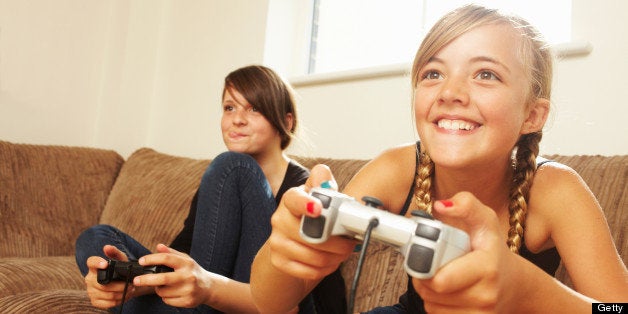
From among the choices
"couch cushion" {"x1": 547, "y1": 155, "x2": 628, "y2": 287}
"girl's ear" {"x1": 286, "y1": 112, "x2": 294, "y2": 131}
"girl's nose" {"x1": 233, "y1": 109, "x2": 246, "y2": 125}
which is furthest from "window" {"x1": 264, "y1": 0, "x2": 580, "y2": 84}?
"couch cushion" {"x1": 547, "y1": 155, "x2": 628, "y2": 287}

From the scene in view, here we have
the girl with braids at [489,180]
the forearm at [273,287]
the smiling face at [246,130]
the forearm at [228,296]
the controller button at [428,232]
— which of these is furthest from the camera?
the smiling face at [246,130]

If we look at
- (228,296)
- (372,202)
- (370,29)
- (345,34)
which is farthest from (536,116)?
(345,34)

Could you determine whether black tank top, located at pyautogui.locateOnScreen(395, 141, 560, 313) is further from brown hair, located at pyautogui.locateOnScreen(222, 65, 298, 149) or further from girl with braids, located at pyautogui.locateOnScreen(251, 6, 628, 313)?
brown hair, located at pyautogui.locateOnScreen(222, 65, 298, 149)

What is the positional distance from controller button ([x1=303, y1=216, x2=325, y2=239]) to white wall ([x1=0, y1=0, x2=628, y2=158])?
3.51ft

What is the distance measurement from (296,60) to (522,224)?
56.4 inches

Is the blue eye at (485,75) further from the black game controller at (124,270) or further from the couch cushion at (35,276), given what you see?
the couch cushion at (35,276)

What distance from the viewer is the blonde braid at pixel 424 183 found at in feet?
2.81

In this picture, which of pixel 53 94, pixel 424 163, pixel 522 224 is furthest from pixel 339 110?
pixel 53 94

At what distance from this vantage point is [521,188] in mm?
798

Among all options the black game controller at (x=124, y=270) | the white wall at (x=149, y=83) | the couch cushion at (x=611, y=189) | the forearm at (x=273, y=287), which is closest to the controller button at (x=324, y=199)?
the forearm at (x=273, y=287)

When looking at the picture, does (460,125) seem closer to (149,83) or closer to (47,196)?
(47,196)

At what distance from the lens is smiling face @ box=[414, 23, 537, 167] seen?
0.72 metres

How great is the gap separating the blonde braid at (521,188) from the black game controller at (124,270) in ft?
1.71

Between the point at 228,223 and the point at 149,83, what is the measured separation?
1.64m
